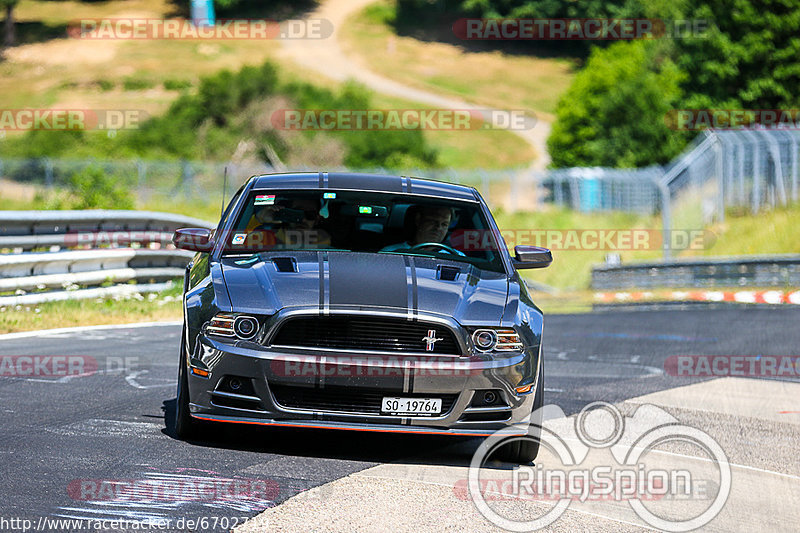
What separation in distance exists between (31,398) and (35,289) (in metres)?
6.91

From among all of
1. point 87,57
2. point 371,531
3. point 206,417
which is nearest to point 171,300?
point 206,417

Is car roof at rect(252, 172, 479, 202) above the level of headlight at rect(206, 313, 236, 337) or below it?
above

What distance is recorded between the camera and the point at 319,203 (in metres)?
7.97

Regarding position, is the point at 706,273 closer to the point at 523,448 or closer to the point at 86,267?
the point at 86,267

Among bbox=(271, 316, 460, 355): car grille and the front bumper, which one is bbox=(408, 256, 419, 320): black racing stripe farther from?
the front bumper
